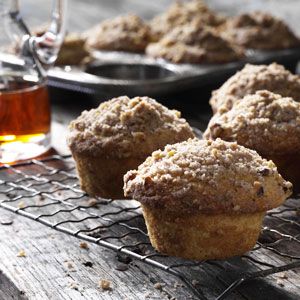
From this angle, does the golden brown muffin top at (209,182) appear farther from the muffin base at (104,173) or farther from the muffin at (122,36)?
the muffin at (122,36)

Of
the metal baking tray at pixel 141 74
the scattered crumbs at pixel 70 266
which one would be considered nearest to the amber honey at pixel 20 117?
the metal baking tray at pixel 141 74

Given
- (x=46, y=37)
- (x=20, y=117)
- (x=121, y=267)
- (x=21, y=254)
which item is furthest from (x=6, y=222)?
(x=46, y=37)

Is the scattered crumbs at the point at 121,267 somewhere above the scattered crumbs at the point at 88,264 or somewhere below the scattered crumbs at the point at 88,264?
above

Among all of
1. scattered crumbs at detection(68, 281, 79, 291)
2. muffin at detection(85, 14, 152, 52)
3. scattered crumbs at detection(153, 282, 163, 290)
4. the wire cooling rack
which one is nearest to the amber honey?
the wire cooling rack

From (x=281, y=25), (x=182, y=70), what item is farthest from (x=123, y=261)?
(x=281, y=25)

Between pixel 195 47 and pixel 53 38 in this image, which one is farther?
pixel 195 47

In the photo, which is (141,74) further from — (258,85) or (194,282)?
(194,282)
